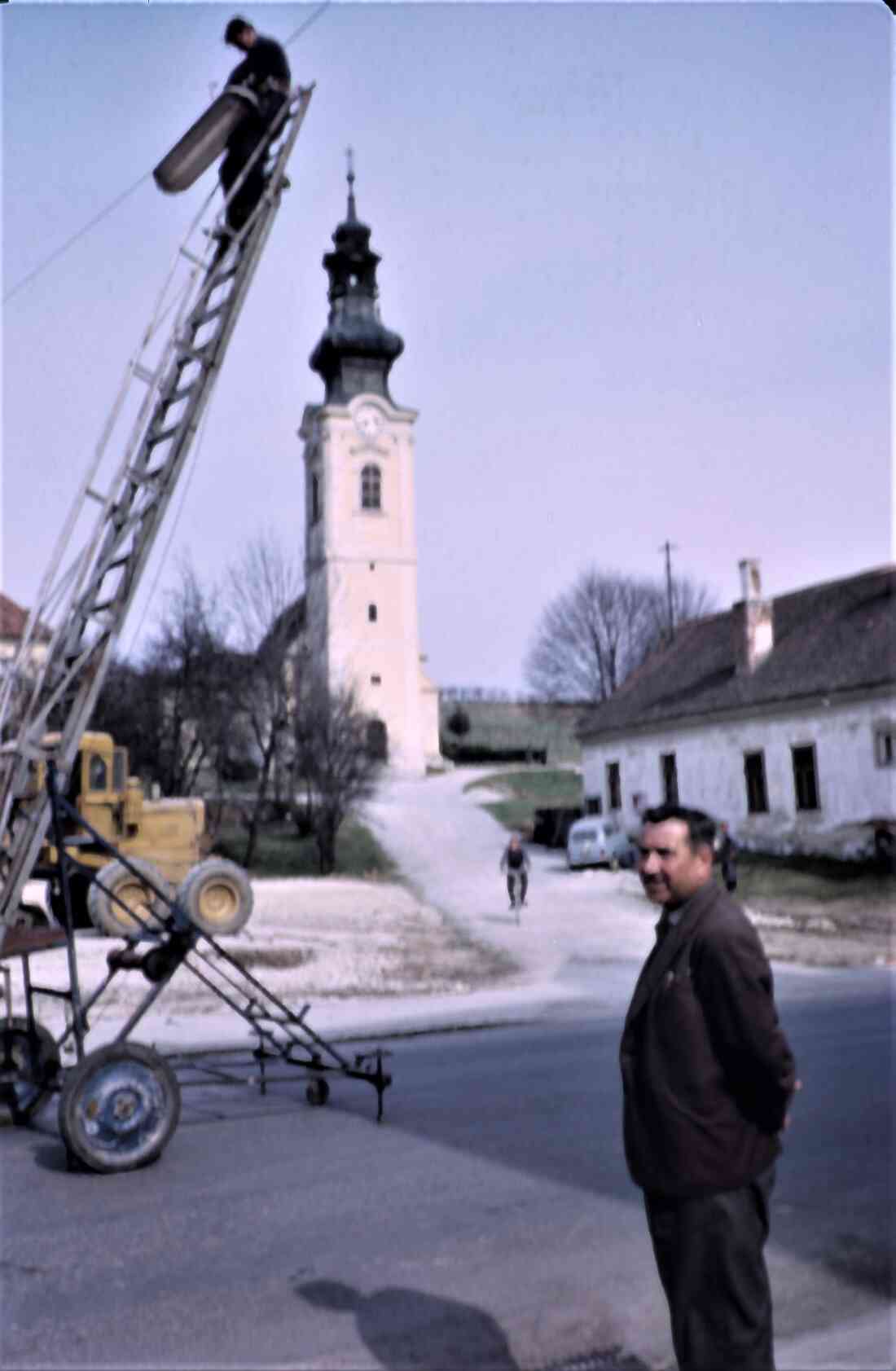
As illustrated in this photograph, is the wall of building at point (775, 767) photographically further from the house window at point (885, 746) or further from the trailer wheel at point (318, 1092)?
the trailer wheel at point (318, 1092)

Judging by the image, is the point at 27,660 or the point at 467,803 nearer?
the point at 27,660

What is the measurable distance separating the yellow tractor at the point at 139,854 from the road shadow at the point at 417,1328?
13.3 m

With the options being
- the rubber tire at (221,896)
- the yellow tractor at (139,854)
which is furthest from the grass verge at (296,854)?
the rubber tire at (221,896)

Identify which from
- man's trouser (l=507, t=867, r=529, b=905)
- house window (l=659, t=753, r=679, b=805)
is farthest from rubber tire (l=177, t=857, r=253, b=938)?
house window (l=659, t=753, r=679, b=805)

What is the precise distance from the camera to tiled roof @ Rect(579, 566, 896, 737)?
1241 inches

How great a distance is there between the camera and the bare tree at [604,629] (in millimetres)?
69438

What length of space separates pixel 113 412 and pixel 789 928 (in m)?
18.7

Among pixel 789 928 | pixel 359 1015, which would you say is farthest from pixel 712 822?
pixel 789 928

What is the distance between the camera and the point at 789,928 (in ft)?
76.7

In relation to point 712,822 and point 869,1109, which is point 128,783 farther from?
point 712,822

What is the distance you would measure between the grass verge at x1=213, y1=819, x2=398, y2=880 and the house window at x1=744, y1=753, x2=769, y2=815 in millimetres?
9900

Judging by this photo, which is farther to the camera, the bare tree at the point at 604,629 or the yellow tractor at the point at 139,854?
the bare tree at the point at 604,629

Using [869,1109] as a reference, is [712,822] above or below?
above

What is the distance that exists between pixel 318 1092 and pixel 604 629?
62.3 metres
